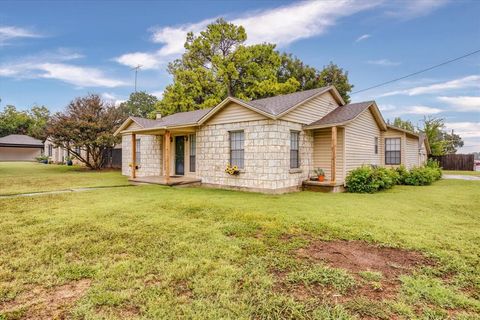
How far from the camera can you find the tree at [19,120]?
4444 cm

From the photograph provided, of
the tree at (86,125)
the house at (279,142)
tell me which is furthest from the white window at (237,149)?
the tree at (86,125)

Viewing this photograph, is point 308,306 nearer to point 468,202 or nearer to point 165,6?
point 468,202

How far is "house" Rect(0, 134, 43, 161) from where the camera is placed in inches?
1416

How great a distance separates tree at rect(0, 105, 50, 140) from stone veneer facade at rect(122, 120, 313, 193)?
44.3 metres

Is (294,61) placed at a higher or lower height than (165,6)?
higher

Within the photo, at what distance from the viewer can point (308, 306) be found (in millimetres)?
2359

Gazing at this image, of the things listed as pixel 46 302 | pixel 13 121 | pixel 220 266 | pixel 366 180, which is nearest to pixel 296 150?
pixel 366 180

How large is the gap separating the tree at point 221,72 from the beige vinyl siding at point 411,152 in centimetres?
1168

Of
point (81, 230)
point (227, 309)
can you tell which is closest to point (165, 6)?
point (81, 230)

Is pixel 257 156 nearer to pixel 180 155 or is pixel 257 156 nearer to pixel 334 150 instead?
pixel 334 150

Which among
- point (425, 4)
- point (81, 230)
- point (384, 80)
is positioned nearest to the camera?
point (81, 230)

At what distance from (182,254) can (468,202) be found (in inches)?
338

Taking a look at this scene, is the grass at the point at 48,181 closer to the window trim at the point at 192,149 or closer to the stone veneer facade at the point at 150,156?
the stone veneer facade at the point at 150,156

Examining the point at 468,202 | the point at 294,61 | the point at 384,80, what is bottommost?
the point at 468,202
